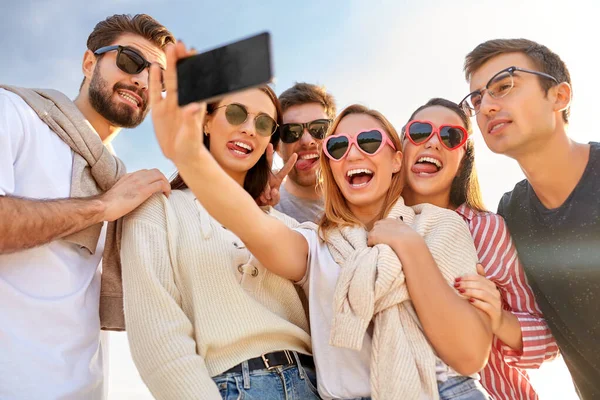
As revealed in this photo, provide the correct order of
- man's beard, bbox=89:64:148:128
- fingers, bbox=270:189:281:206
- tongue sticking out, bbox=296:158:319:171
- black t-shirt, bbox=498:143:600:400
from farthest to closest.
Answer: tongue sticking out, bbox=296:158:319:171
man's beard, bbox=89:64:148:128
fingers, bbox=270:189:281:206
black t-shirt, bbox=498:143:600:400

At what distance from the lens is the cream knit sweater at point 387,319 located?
2.88 m

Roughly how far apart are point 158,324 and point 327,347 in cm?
104

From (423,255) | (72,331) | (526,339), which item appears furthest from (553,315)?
(72,331)

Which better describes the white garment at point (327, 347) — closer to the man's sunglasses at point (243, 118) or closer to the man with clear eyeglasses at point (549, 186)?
the man's sunglasses at point (243, 118)

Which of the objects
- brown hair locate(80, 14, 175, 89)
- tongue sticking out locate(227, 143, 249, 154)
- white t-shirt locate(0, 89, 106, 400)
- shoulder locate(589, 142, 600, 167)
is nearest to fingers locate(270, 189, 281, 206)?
tongue sticking out locate(227, 143, 249, 154)

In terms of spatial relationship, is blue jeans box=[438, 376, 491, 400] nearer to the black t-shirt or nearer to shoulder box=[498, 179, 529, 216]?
the black t-shirt

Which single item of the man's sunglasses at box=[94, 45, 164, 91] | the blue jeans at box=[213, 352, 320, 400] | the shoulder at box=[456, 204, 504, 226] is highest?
the man's sunglasses at box=[94, 45, 164, 91]

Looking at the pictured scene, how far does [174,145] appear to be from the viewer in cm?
237

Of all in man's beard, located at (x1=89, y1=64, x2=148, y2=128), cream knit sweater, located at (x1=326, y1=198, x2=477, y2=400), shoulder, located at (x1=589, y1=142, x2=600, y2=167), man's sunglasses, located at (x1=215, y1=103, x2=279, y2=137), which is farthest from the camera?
man's beard, located at (x1=89, y1=64, x2=148, y2=128)

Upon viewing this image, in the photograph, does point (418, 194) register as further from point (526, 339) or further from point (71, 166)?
point (71, 166)

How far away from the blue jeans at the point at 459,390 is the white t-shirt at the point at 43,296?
2397mm

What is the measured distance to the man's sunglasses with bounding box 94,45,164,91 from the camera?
4.67 meters

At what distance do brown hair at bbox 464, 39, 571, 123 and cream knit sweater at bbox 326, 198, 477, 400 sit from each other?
1.85 m

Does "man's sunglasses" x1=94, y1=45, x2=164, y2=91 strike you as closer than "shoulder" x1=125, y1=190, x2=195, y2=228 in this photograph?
No
